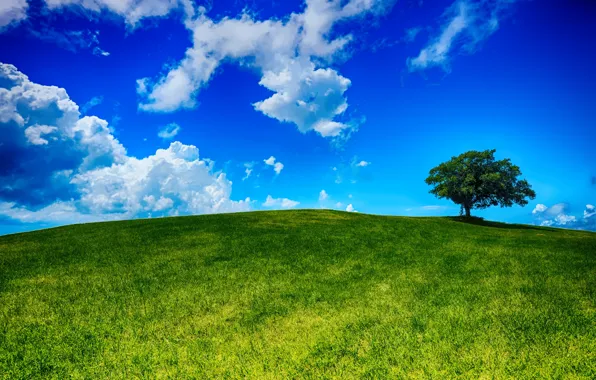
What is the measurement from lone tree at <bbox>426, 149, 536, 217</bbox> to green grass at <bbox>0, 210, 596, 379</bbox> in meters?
38.2

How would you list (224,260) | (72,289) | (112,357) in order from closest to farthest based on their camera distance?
(112,357)
(72,289)
(224,260)

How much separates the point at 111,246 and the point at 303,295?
570 inches

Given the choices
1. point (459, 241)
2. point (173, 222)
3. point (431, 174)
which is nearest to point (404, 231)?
point (459, 241)

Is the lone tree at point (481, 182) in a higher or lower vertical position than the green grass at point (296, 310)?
higher

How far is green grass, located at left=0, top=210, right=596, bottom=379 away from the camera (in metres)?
8.48

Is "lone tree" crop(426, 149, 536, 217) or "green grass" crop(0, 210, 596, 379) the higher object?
"lone tree" crop(426, 149, 536, 217)

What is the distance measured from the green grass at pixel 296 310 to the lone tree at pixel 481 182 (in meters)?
38.2

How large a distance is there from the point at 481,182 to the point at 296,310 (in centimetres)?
5563

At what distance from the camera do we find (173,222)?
96.8 ft

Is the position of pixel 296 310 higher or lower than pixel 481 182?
lower

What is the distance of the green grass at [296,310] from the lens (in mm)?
8477

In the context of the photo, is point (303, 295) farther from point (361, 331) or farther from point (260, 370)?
point (260, 370)

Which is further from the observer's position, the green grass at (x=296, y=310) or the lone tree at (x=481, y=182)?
the lone tree at (x=481, y=182)

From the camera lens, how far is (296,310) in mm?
11734
